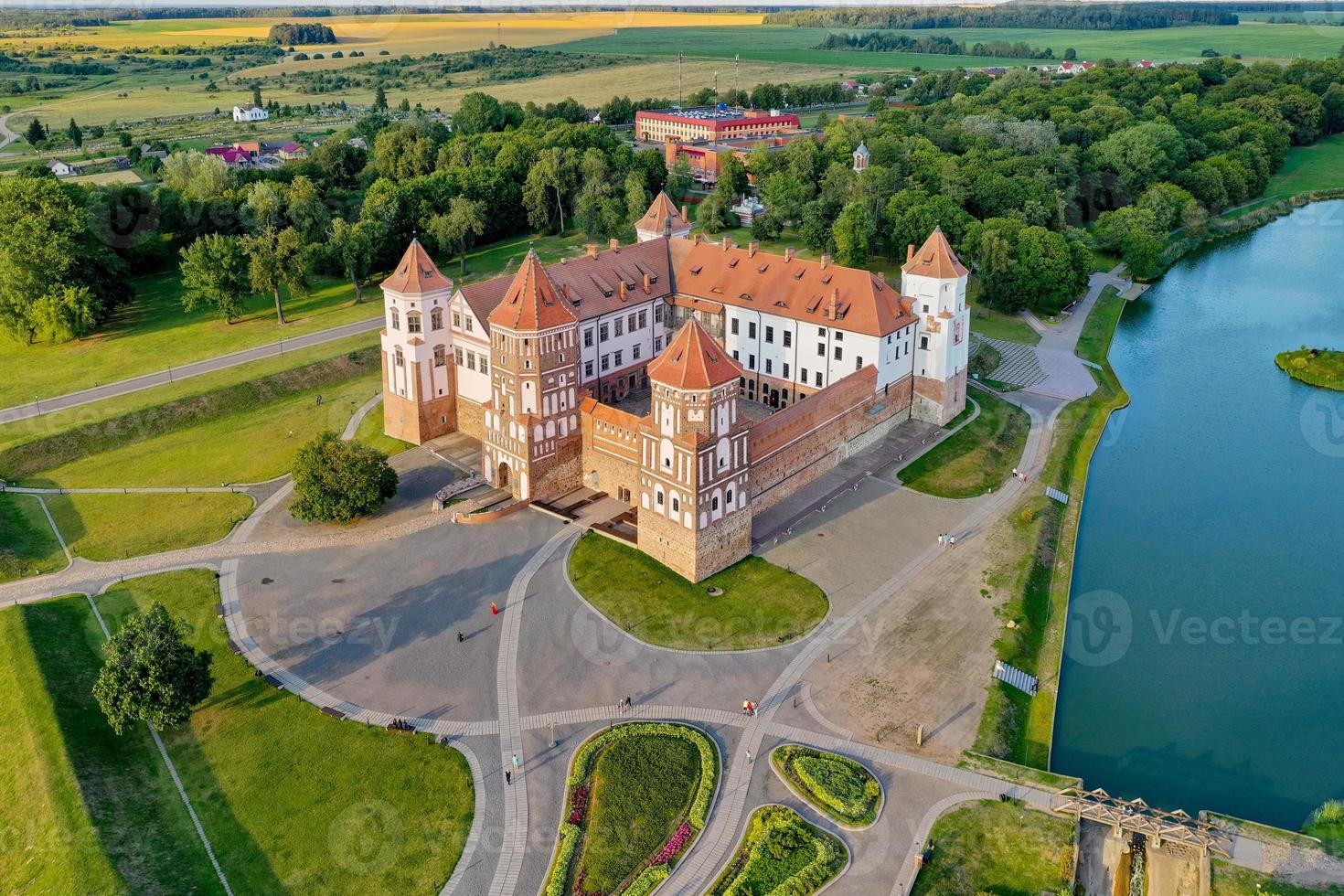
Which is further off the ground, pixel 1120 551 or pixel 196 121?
pixel 196 121

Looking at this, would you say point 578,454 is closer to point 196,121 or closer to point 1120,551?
point 1120,551

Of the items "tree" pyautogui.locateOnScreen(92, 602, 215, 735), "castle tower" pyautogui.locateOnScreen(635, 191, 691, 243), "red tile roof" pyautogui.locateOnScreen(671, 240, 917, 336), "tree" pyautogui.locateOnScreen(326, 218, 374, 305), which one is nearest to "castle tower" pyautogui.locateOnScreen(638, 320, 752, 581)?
"red tile roof" pyautogui.locateOnScreen(671, 240, 917, 336)

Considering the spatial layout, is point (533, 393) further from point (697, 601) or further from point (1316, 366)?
point (1316, 366)

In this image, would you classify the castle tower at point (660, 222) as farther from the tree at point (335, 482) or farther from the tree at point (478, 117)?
the tree at point (478, 117)

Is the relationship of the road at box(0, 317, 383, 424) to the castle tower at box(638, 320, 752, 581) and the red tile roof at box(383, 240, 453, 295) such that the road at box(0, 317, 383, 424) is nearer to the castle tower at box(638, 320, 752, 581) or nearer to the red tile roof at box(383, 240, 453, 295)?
the red tile roof at box(383, 240, 453, 295)

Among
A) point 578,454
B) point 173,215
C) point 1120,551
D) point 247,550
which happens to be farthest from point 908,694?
point 173,215

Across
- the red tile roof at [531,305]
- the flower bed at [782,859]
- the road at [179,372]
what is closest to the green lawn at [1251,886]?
the flower bed at [782,859]
